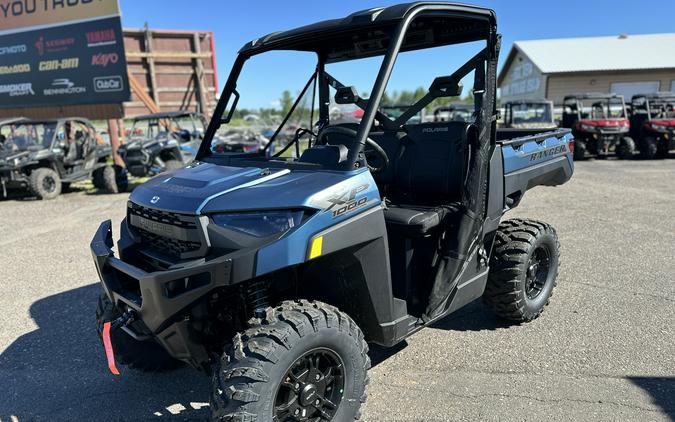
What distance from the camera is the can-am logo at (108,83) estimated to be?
13.4m

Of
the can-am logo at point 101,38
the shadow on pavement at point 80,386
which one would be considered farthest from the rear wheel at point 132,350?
the can-am logo at point 101,38

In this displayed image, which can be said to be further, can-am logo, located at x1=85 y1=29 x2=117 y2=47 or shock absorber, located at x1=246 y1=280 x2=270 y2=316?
can-am logo, located at x1=85 y1=29 x2=117 y2=47

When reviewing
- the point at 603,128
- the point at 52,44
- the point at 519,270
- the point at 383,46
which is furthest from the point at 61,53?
the point at 603,128

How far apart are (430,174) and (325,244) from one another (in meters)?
1.53

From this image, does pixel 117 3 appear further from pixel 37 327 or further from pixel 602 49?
pixel 602 49

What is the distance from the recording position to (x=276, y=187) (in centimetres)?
231

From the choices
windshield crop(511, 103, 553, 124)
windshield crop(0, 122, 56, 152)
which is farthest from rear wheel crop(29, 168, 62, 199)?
windshield crop(511, 103, 553, 124)

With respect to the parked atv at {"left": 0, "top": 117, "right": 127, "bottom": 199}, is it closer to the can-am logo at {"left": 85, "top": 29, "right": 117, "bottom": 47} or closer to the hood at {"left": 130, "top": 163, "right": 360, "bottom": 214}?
the can-am logo at {"left": 85, "top": 29, "right": 117, "bottom": 47}

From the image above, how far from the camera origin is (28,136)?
11.1 metres

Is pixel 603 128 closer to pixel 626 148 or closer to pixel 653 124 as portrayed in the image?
pixel 626 148

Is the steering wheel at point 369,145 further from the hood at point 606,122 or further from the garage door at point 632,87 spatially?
the garage door at point 632,87

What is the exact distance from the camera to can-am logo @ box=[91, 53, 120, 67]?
13.4 meters

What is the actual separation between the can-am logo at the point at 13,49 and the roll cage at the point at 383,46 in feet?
47.4

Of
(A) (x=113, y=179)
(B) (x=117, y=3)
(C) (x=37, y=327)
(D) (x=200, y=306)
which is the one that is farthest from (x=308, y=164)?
(B) (x=117, y=3)
